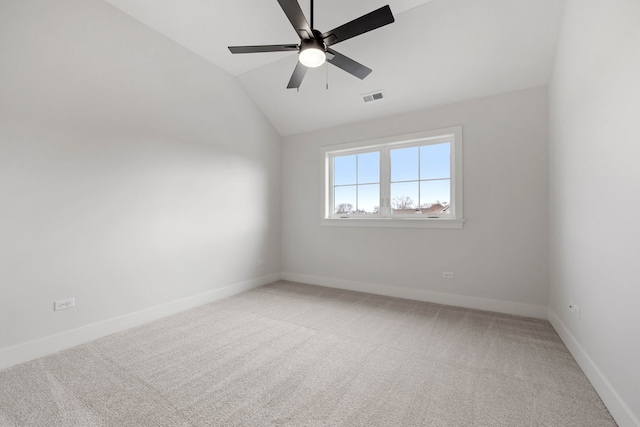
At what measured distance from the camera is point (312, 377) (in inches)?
78.7

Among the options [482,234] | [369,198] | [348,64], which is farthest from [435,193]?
[348,64]

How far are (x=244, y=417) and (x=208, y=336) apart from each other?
125 centimetres

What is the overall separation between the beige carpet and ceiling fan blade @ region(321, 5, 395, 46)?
8.24ft

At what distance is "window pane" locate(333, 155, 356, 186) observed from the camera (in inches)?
177

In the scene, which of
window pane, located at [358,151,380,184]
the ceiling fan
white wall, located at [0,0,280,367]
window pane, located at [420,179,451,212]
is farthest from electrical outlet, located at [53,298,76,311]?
window pane, located at [420,179,451,212]

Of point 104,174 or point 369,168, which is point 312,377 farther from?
point 369,168

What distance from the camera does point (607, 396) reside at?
5.47ft

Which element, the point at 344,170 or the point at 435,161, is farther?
the point at 344,170

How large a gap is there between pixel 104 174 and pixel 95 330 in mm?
1517

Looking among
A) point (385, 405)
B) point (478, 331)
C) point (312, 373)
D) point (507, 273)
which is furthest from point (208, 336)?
point (507, 273)

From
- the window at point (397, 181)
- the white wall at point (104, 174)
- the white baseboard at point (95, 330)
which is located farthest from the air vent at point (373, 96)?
the white baseboard at point (95, 330)

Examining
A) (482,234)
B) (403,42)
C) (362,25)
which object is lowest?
(482,234)

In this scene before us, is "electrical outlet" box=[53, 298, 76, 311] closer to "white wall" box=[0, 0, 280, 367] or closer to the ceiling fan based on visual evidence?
"white wall" box=[0, 0, 280, 367]

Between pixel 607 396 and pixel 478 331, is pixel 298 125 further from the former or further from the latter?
pixel 607 396
